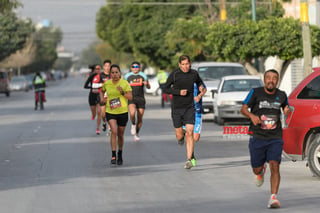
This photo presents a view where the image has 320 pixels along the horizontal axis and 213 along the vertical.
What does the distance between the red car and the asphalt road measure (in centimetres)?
40

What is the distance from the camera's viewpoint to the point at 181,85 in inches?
561

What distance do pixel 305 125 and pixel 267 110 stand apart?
2409 millimetres

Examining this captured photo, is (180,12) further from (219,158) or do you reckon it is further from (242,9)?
(219,158)

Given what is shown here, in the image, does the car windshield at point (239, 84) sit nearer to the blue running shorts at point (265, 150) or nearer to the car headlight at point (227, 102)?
the car headlight at point (227, 102)

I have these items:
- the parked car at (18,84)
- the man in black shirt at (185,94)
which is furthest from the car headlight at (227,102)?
the parked car at (18,84)

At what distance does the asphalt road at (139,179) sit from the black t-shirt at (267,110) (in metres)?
0.86

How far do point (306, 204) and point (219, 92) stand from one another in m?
16.3

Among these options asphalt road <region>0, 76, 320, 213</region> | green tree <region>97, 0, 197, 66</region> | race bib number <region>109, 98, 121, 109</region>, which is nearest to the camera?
asphalt road <region>0, 76, 320, 213</region>

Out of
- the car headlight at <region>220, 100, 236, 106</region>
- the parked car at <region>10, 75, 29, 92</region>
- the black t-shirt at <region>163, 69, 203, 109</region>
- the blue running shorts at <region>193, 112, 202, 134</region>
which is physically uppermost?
the black t-shirt at <region>163, 69, 203, 109</region>

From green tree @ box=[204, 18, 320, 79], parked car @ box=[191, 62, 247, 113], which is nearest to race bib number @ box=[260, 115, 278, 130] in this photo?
parked car @ box=[191, 62, 247, 113]

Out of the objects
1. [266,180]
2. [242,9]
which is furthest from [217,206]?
[242,9]

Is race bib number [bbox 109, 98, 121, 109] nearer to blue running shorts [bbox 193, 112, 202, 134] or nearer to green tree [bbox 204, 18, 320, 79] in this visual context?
blue running shorts [bbox 193, 112, 202, 134]

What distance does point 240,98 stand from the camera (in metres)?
25.4

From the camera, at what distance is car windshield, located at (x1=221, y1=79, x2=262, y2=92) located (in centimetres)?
2643
